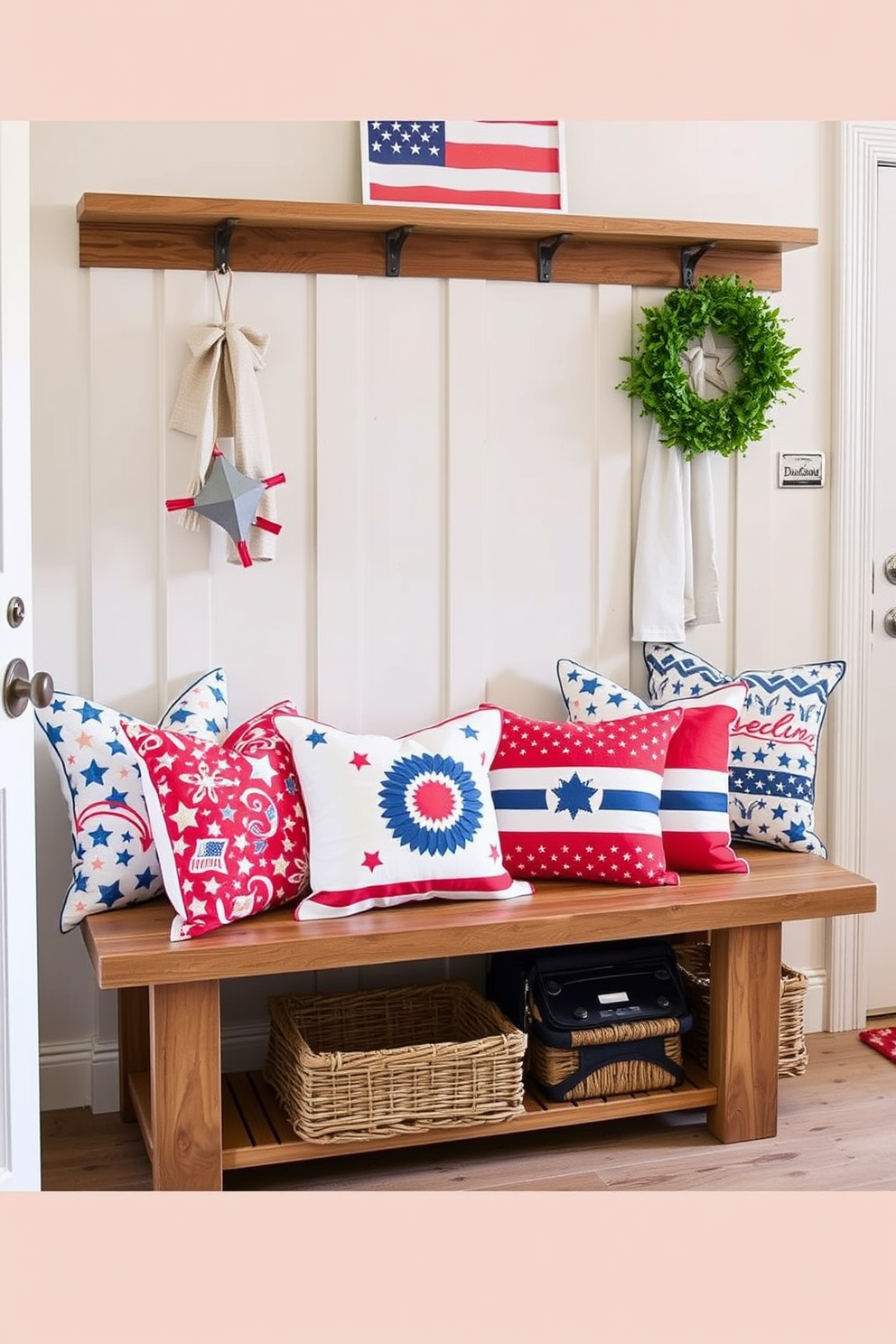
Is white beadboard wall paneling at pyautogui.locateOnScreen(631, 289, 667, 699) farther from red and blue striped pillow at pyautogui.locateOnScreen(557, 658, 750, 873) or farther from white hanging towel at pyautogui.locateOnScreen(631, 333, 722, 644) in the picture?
red and blue striped pillow at pyautogui.locateOnScreen(557, 658, 750, 873)

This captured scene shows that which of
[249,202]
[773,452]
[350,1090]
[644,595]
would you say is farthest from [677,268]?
[350,1090]

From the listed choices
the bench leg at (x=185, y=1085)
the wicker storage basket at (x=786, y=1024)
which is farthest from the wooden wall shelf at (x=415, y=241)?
the wicker storage basket at (x=786, y=1024)

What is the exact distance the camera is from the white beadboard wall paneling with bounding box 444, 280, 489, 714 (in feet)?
9.62

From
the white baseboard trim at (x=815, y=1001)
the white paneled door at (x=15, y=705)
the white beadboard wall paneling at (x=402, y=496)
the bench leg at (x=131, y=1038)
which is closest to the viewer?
the white paneled door at (x=15, y=705)

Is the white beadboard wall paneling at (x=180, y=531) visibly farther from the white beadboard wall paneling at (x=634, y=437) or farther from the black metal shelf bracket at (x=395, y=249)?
the white beadboard wall paneling at (x=634, y=437)

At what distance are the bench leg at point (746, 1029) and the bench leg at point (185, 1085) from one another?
1002 mm

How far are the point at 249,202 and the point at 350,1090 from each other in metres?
1.71

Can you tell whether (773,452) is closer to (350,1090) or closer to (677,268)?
(677,268)

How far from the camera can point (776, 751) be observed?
2955 millimetres

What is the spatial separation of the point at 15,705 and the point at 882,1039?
2283 millimetres

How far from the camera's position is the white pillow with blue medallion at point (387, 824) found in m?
2.45

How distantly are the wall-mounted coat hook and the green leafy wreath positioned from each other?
2.99ft

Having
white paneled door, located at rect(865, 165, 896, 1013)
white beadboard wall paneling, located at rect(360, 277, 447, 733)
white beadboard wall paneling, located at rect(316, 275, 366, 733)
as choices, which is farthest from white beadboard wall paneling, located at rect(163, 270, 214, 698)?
white paneled door, located at rect(865, 165, 896, 1013)

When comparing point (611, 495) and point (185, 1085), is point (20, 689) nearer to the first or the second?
point (185, 1085)
